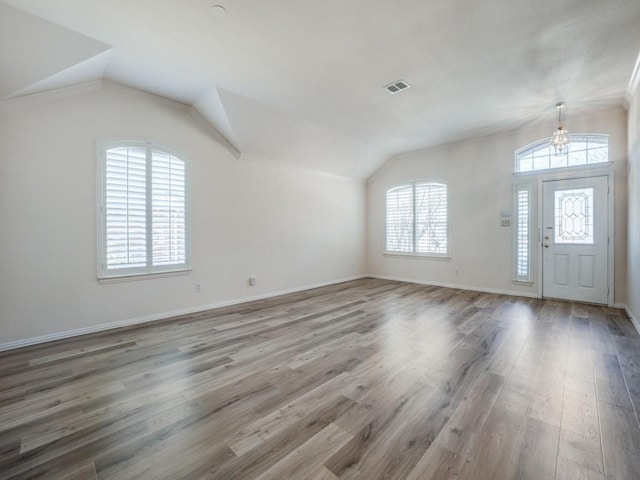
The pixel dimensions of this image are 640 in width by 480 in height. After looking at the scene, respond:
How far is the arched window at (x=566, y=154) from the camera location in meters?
4.57

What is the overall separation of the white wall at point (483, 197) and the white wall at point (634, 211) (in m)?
0.40

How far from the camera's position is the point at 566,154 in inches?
191

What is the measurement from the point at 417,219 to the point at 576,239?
277 cm

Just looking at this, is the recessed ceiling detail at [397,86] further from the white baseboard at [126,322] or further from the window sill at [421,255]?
the white baseboard at [126,322]

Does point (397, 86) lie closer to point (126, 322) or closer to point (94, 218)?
point (94, 218)

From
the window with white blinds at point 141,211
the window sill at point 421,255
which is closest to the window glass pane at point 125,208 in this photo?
the window with white blinds at point 141,211

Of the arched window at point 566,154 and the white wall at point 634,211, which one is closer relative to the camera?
the white wall at point 634,211

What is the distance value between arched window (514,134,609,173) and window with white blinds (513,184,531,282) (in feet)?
1.41

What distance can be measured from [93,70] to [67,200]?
150cm

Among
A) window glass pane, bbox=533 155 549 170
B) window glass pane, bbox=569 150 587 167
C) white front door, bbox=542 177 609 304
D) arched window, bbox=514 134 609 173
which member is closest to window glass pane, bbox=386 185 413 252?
arched window, bbox=514 134 609 173

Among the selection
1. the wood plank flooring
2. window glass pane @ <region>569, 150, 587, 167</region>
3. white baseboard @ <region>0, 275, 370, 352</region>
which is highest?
window glass pane @ <region>569, 150, 587, 167</region>

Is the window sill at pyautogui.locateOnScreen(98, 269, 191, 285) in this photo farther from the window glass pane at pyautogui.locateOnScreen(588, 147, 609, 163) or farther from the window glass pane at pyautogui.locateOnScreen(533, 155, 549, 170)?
the window glass pane at pyautogui.locateOnScreen(588, 147, 609, 163)

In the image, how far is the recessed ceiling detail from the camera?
3604 mm

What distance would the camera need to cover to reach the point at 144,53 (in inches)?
119
